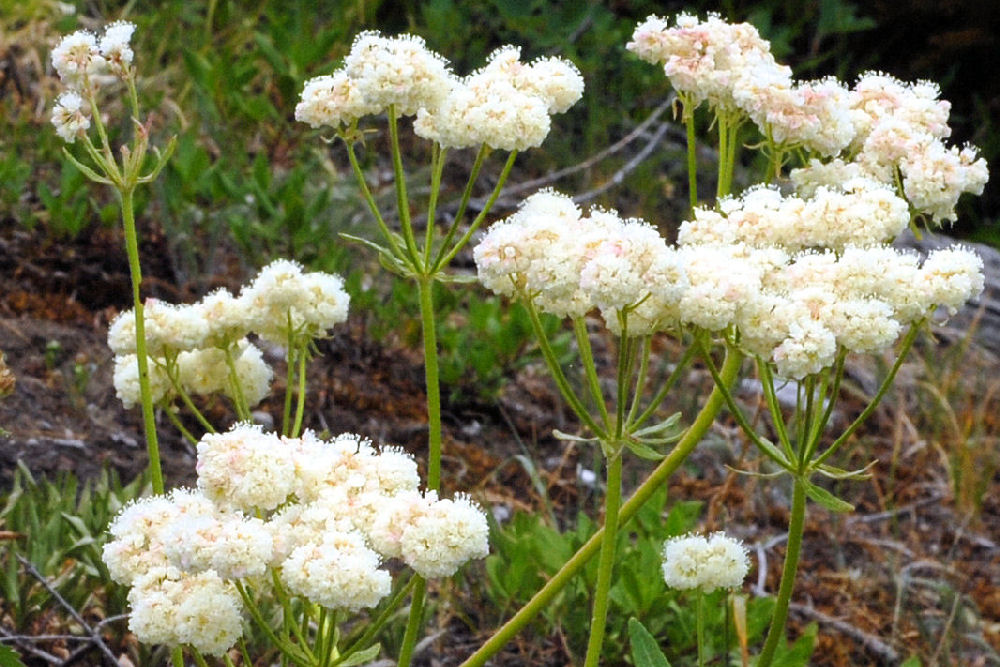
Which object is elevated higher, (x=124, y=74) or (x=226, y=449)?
(x=124, y=74)

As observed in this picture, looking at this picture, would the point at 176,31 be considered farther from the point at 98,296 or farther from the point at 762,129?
the point at 762,129

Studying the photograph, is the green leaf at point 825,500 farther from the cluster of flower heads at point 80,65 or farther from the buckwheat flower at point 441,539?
the cluster of flower heads at point 80,65

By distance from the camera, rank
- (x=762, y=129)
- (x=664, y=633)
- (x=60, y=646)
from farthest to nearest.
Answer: (x=664, y=633), (x=60, y=646), (x=762, y=129)

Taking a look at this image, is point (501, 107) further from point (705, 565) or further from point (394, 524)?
point (705, 565)

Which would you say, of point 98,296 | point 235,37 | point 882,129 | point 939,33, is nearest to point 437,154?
point 882,129

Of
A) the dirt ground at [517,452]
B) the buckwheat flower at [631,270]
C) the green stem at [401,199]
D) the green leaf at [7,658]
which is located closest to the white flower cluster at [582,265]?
the buckwheat flower at [631,270]

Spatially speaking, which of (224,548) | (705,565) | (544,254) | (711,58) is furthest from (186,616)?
(711,58)
